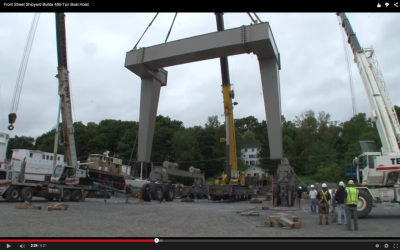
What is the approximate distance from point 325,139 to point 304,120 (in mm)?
6597

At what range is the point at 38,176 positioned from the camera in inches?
1113

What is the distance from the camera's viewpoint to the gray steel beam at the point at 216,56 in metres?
14.1

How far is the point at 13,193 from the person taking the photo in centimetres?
1645

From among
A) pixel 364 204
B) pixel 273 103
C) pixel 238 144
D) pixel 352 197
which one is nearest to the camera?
pixel 352 197

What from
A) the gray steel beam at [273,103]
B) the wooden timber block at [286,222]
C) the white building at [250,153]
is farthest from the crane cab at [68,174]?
the white building at [250,153]

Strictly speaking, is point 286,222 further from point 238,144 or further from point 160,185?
point 238,144

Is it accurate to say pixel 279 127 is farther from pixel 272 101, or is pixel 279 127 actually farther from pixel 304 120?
pixel 304 120

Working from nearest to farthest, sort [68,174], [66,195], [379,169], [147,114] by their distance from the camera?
[379,169] < [147,114] < [66,195] < [68,174]

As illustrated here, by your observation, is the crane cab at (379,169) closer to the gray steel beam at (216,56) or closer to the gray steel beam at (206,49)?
the gray steel beam at (216,56)

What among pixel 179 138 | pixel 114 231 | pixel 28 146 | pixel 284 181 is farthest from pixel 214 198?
pixel 28 146

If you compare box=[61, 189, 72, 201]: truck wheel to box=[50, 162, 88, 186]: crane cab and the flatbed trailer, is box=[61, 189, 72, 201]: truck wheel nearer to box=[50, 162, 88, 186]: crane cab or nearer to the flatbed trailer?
the flatbed trailer

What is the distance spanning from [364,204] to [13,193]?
17297mm

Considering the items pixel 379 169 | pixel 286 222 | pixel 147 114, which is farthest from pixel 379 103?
pixel 147 114

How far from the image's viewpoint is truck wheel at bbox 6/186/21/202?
16211 mm
